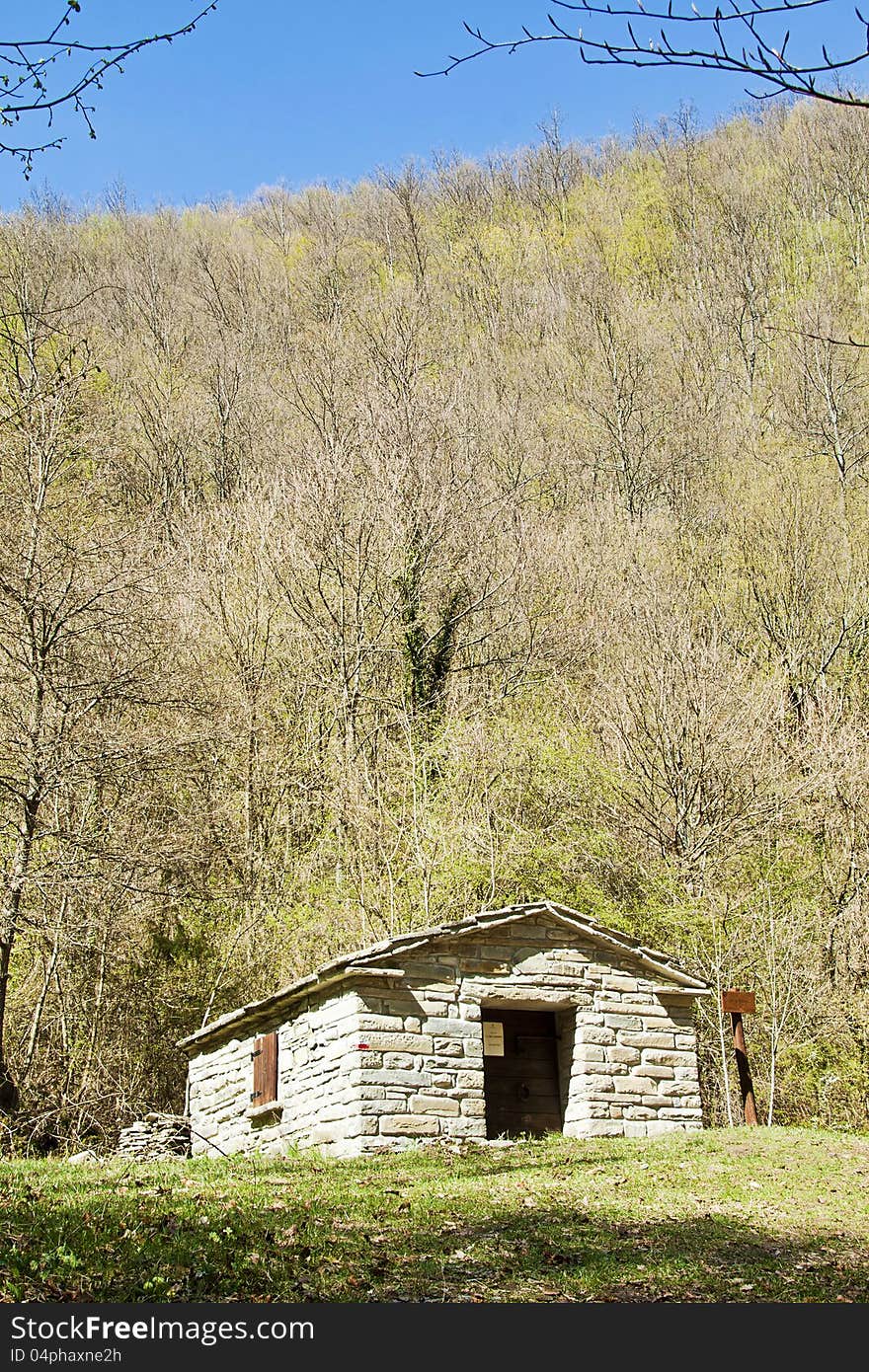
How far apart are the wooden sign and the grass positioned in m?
2.10

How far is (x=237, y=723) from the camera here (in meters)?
20.0

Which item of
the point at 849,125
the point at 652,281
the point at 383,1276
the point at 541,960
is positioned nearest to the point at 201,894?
the point at 541,960

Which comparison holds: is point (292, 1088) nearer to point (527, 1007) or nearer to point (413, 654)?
point (527, 1007)

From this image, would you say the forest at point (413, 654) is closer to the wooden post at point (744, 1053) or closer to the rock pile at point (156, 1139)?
the rock pile at point (156, 1139)

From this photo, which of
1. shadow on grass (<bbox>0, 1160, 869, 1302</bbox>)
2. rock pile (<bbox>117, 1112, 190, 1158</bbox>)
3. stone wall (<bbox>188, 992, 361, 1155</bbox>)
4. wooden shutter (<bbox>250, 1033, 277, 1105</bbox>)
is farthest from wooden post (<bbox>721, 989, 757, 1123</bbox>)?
rock pile (<bbox>117, 1112, 190, 1158</bbox>)

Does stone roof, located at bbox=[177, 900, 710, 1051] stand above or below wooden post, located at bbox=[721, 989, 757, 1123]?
above

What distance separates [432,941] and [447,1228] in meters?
5.04

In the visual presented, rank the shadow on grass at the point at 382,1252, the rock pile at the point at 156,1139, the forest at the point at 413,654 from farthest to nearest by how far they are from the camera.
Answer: the forest at the point at 413,654
the rock pile at the point at 156,1139
the shadow on grass at the point at 382,1252

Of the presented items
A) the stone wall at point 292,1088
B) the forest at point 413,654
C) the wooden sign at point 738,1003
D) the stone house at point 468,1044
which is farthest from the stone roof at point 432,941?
the forest at point 413,654

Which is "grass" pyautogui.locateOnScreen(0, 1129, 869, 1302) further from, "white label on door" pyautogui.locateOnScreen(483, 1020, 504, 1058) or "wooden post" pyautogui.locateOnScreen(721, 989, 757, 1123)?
"wooden post" pyautogui.locateOnScreen(721, 989, 757, 1123)

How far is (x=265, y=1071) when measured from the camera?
1372cm

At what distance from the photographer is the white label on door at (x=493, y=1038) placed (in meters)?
13.3

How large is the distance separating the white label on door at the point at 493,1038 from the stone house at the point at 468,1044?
0.06ft

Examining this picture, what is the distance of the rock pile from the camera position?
14242 millimetres
